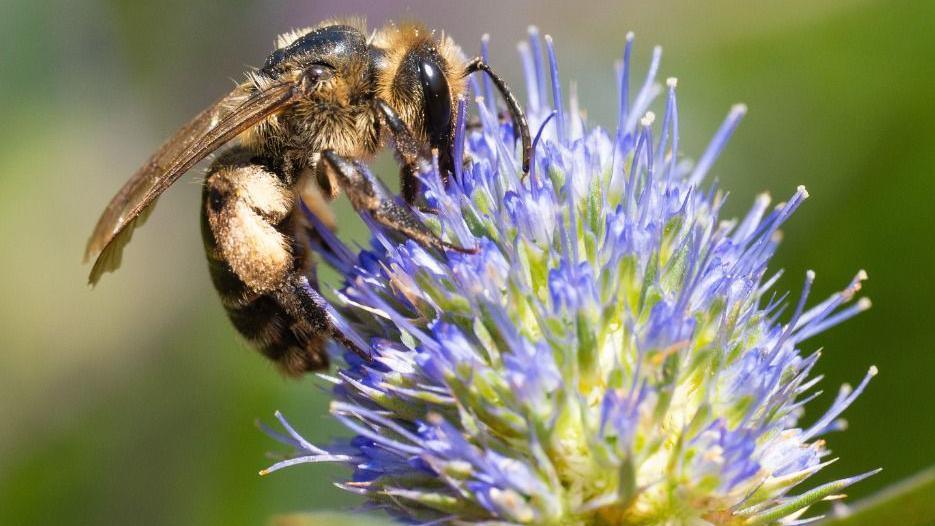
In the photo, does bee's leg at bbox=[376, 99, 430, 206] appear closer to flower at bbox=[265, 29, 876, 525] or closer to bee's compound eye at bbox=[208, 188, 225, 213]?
flower at bbox=[265, 29, 876, 525]

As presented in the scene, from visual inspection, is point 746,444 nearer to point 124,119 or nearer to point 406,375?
point 406,375

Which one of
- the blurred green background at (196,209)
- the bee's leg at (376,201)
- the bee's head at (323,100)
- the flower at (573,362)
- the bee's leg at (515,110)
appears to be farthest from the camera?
the blurred green background at (196,209)

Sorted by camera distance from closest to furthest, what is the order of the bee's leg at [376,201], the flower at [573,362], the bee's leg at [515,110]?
the flower at [573,362] < the bee's leg at [376,201] < the bee's leg at [515,110]

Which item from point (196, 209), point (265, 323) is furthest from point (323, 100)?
point (196, 209)

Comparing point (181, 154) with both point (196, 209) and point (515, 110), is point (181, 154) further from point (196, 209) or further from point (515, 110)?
point (196, 209)

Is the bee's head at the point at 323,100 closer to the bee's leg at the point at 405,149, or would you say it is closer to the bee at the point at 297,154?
the bee at the point at 297,154

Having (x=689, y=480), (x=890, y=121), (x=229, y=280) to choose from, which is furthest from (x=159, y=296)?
(x=689, y=480)

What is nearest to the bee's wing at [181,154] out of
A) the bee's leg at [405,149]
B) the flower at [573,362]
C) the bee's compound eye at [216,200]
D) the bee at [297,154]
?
the bee at [297,154]
